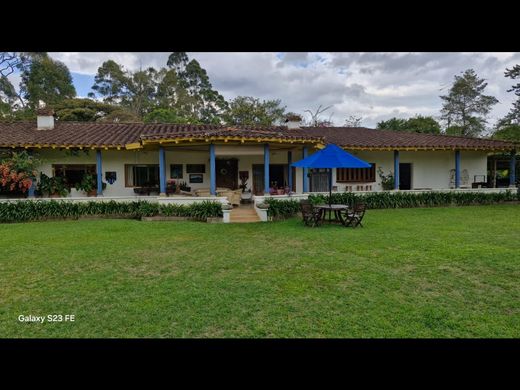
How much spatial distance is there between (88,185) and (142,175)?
94.1 inches

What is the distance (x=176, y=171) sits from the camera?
1600cm

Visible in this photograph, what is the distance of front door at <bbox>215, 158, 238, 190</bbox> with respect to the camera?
16453mm

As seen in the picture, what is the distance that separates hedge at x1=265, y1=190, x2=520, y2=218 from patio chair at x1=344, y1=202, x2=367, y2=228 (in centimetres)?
250

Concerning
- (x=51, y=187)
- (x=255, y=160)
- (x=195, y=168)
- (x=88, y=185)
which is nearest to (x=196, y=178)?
(x=195, y=168)

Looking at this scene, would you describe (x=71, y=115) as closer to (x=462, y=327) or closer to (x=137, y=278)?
(x=137, y=278)

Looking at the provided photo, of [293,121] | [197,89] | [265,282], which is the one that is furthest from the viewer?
[197,89]

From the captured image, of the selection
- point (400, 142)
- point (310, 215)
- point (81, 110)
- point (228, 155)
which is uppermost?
point (81, 110)

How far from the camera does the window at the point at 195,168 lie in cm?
1611

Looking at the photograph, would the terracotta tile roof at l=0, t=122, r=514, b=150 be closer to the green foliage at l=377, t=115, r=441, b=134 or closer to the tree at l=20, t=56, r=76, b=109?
the green foliage at l=377, t=115, r=441, b=134

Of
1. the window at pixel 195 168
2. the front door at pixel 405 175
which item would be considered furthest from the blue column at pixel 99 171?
the front door at pixel 405 175

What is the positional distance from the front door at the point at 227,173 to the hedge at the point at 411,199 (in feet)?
15.9

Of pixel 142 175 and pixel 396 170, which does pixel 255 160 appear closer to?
pixel 142 175

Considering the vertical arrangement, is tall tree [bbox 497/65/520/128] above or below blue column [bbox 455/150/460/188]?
above

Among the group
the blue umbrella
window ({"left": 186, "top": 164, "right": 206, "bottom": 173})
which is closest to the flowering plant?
window ({"left": 186, "top": 164, "right": 206, "bottom": 173})
